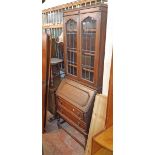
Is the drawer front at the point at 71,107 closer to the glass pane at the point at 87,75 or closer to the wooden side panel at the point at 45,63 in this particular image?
the wooden side panel at the point at 45,63

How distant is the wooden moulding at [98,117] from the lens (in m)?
1.98

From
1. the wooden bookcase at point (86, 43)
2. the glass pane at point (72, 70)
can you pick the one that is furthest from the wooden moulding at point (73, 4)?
the glass pane at point (72, 70)

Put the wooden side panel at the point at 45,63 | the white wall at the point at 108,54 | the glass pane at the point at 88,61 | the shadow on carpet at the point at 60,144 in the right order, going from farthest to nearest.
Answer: the wooden side panel at the point at 45,63 → the shadow on carpet at the point at 60,144 → the glass pane at the point at 88,61 → the white wall at the point at 108,54

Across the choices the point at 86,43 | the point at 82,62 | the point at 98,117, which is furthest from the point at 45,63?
the point at 98,117

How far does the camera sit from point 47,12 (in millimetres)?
3760

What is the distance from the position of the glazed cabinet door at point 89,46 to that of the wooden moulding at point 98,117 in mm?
227

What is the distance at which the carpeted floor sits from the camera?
231 cm

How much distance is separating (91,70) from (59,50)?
122cm

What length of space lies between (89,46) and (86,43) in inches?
2.4

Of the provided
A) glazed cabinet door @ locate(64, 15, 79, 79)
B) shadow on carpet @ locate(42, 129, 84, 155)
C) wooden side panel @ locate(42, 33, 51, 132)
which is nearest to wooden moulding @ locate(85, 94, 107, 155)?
shadow on carpet @ locate(42, 129, 84, 155)

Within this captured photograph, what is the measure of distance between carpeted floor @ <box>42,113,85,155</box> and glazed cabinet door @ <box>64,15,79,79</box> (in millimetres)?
867
